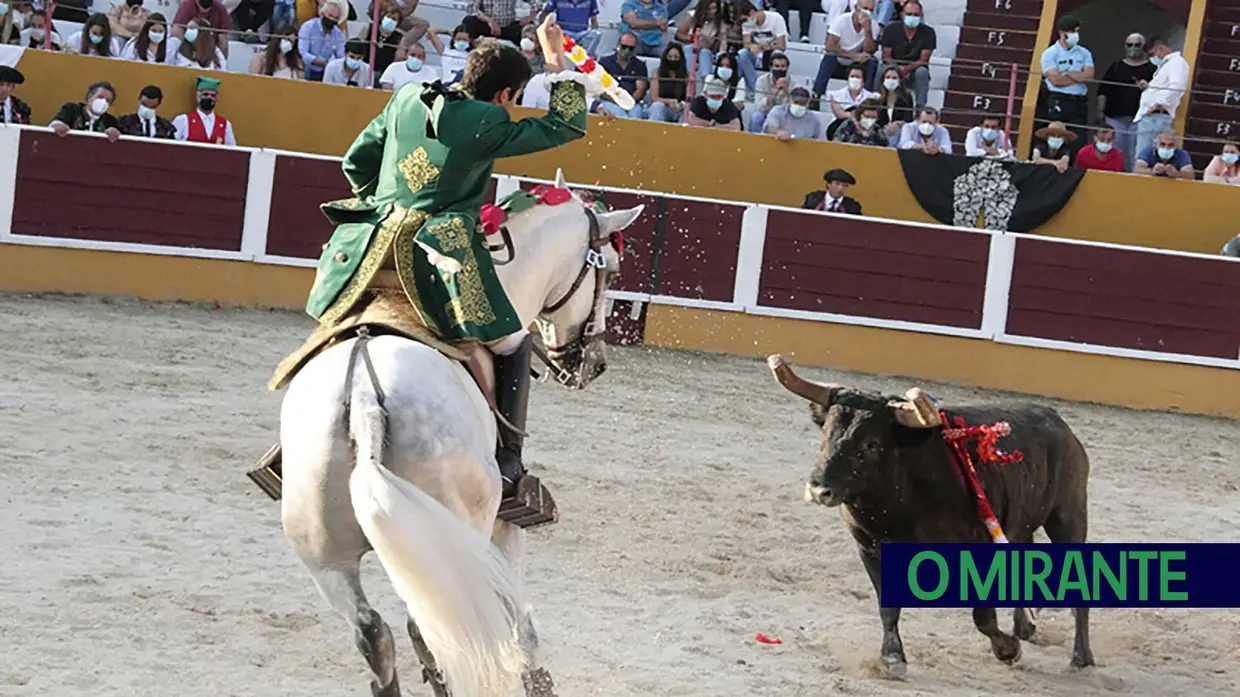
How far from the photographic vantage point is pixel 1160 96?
13.9 metres

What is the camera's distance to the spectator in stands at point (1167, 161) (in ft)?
43.4

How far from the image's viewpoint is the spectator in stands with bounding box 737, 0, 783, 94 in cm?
1399

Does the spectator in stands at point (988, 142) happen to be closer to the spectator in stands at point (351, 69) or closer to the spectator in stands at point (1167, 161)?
the spectator in stands at point (1167, 161)

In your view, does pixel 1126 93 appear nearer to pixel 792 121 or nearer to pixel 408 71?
pixel 792 121

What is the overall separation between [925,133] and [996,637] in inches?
319

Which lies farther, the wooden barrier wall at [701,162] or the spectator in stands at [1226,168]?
the spectator in stands at [1226,168]

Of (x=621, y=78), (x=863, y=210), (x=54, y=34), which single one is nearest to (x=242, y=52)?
(x=54, y=34)

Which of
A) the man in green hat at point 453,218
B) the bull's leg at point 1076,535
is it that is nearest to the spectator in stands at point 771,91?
the bull's leg at point 1076,535

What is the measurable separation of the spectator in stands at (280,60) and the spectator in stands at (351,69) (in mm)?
220

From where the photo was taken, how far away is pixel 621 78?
13.6 meters

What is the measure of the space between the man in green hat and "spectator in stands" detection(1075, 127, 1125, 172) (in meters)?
9.61

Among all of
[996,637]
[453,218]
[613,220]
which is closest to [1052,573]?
[996,637]

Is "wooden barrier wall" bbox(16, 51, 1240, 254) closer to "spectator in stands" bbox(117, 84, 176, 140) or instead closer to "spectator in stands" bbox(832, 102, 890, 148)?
"spectator in stands" bbox(832, 102, 890, 148)

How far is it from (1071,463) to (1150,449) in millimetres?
4383
